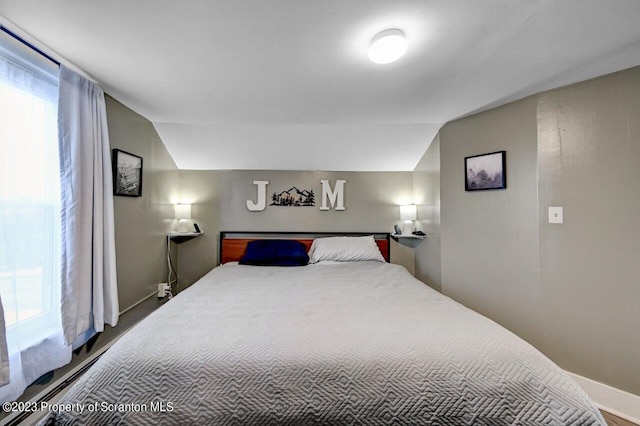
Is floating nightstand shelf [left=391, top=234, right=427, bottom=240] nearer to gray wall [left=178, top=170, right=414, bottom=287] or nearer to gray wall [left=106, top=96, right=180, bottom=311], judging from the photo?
gray wall [left=178, top=170, right=414, bottom=287]

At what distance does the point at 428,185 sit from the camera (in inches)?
113

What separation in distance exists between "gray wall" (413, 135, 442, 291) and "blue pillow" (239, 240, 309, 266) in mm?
1392

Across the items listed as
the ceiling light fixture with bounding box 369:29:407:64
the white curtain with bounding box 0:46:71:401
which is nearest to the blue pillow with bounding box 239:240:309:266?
the white curtain with bounding box 0:46:71:401

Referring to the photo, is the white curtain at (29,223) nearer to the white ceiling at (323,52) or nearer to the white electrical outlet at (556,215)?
the white ceiling at (323,52)

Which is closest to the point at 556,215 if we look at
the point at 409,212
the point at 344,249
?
the point at 409,212

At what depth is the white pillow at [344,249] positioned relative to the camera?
2844mm

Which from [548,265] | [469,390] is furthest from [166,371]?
[548,265]

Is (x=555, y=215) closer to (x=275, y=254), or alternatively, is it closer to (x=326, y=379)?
(x=326, y=379)

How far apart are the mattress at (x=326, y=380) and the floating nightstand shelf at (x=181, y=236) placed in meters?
1.92

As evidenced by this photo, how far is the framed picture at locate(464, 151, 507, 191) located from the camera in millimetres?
2100

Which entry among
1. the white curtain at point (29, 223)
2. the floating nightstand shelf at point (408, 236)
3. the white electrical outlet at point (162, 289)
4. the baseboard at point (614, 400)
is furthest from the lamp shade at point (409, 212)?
the white curtain at point (29, 223)

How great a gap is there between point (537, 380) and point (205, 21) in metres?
2.10

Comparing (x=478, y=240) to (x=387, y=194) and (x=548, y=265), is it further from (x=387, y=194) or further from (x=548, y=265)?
(x=387, y=194)

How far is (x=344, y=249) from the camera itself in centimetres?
289
